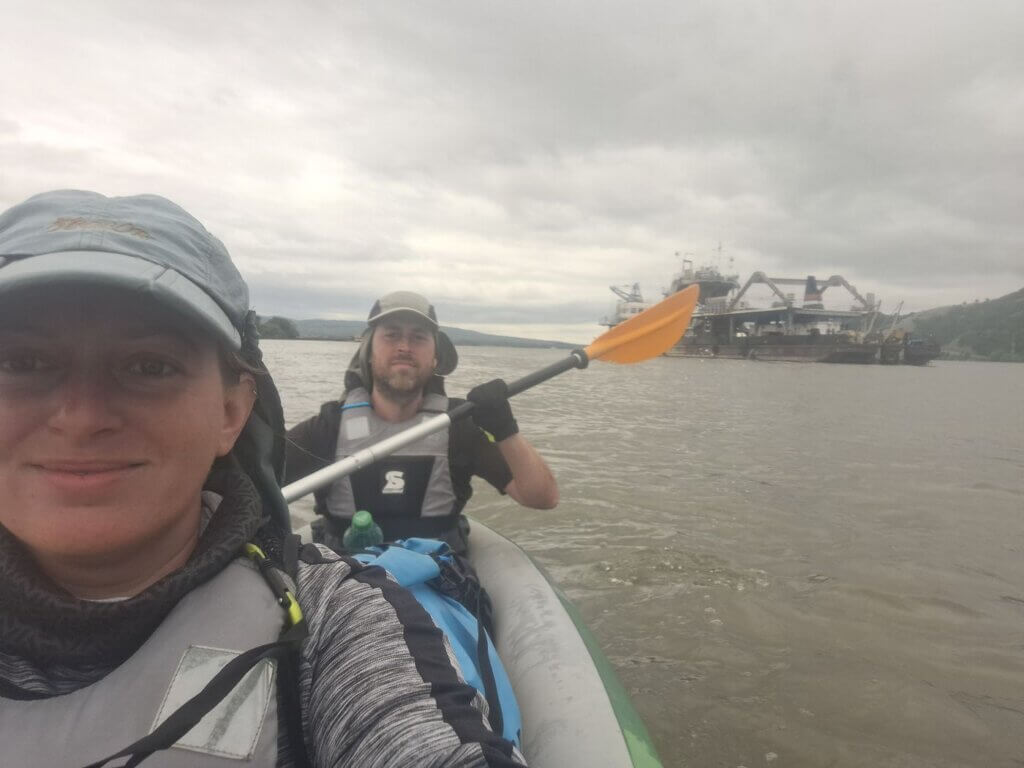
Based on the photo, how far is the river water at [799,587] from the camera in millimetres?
2590

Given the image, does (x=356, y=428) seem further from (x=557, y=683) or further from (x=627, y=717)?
(x=627, y=717)

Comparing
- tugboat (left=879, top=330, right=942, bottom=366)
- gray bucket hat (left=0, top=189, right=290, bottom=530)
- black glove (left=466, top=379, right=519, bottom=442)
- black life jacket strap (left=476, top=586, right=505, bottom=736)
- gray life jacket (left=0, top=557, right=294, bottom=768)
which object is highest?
tugboat (left=879, top=330, right=942, bottom=366)

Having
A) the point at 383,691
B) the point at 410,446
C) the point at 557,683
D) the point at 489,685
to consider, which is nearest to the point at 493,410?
the point at 410,446

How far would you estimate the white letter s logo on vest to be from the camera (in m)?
2.99

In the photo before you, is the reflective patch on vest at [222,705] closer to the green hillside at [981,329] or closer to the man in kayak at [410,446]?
the man in kayak at [410,446]

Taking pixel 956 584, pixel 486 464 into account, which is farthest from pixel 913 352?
pixel 486 464

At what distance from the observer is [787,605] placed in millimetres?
3689

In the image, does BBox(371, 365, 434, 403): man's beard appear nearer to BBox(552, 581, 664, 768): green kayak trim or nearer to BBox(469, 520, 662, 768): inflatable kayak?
BBox(469, 520, 662, 768): inflatable kayak

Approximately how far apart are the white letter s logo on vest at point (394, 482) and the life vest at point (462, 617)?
658 mm

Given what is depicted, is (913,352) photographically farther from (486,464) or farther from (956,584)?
(486,464)

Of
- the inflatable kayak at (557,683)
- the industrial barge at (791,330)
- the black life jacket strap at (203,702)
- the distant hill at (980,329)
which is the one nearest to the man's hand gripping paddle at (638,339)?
the inflatable kayak at (557,683)

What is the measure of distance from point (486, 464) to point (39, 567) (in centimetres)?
235

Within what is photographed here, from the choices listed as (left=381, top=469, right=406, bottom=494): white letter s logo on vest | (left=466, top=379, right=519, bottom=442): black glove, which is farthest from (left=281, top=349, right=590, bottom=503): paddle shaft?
(left=381, top=469, right=406, bottom=494): white letter s logo on vest

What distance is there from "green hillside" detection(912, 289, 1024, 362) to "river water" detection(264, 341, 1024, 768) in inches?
2989
